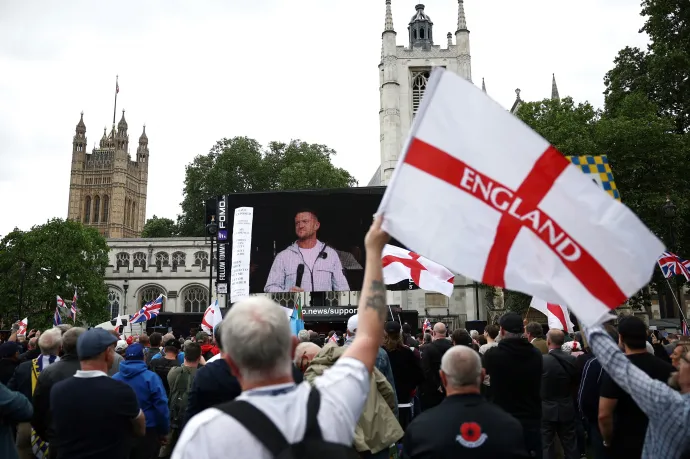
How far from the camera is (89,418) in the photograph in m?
3.91

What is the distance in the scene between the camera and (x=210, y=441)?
2.01 m

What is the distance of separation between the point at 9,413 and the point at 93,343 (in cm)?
99

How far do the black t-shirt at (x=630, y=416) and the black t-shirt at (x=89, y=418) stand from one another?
3341 millimetres

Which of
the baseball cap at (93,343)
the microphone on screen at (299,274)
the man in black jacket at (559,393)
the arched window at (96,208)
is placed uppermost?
the arched window at (96,208)

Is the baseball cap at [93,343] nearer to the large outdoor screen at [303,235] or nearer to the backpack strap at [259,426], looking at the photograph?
the backpack strap at [259,426]

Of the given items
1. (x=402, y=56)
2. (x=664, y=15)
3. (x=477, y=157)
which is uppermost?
(x=402, y=56)

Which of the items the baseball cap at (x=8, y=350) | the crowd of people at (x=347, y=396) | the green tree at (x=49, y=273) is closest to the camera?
the crowd of people at (x=347, y=396)

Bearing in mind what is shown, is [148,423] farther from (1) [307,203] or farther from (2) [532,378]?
(1) [307,203]

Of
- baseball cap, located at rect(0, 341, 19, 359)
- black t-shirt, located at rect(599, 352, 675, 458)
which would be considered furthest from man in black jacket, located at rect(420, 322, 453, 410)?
baseball cap, located at rect(0, 341, 19, 359)

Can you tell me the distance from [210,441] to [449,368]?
1705 millimetres

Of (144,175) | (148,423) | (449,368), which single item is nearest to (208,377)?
(148,423)

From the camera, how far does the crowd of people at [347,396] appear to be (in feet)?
6.91

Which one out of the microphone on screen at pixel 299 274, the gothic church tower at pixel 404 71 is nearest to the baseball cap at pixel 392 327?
the microphone on screen at pixel 299 274

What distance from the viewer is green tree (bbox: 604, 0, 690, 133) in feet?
87.9
